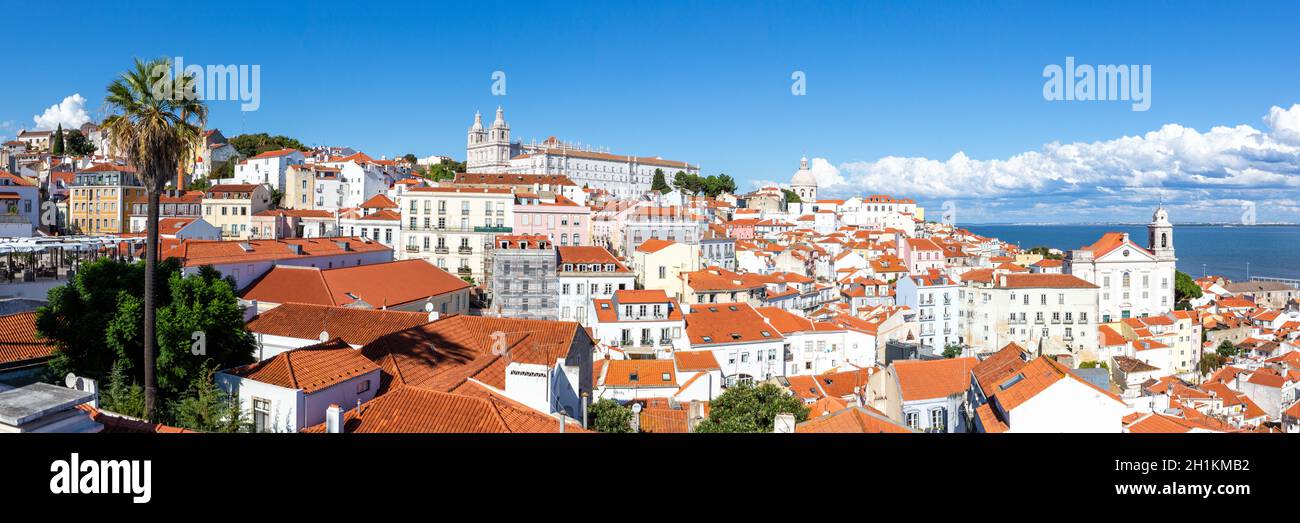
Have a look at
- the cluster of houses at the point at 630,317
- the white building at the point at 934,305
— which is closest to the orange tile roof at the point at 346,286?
the cluster of houses at the point at 630,317

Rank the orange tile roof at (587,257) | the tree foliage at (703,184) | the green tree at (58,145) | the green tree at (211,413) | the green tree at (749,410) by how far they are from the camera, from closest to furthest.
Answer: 1. the green tree at (211,413)
2. the green tree at (749,410)
3. the orange tile roof at (587,257)
4. the green tree at (58,145)
5. the tree foliage at (703,184)

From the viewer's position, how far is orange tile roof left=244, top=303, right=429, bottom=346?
1623 centimetres

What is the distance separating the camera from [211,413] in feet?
28.7

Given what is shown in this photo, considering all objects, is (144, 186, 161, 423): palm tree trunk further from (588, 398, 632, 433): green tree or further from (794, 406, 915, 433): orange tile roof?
(794, 406, 915, 433): orange tile roof

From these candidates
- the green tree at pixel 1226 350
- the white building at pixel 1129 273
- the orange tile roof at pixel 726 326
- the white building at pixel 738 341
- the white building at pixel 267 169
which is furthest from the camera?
the white building at pixel 267 169

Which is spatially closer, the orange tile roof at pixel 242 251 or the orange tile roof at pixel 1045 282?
the orange tile roof at pixel 242 251

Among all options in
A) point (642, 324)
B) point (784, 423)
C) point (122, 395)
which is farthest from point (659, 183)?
point (122, 395)

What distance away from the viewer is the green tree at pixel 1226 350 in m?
46.0

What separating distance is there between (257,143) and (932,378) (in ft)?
238

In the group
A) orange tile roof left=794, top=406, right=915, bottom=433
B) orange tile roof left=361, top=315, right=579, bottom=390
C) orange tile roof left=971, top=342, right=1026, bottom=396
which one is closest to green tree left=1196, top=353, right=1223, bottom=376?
orange tile roof left=971, top=342, right=1026, bottom=396

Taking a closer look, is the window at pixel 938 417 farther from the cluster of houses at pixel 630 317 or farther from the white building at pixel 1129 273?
the white building at pixel 1129 273

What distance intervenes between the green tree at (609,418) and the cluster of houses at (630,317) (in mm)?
456

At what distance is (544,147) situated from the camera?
310ft
